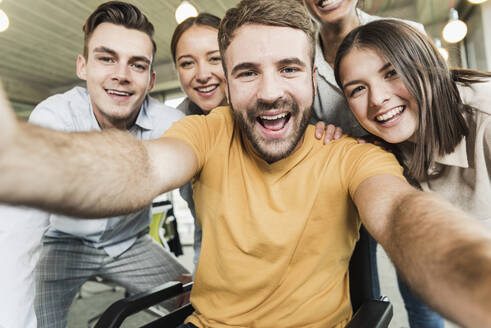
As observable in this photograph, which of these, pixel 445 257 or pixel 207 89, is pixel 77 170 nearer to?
pixel 445 257

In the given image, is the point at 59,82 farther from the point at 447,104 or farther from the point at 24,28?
the point at 447,104

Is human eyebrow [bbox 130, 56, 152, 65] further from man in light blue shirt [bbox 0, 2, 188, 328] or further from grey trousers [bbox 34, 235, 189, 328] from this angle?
grey trousers [bbox 34, 235, 189, 328]

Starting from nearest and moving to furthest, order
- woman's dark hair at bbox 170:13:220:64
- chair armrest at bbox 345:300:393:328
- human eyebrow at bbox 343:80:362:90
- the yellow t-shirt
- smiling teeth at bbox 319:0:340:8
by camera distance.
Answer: chair armrest at bbox 345:300:393:328
the yellow t-shirt
human eyebrow at bbox 343:80:362:90
smiling teeth at bbox 319:0:340:8
woman's dark hair at bbox 170:13:220:64

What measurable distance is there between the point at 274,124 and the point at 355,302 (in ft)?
2.21

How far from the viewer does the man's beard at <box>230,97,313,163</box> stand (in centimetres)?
103

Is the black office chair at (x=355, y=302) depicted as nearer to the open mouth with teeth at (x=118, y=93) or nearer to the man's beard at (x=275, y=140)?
the man's beard at (x=275, y=140)

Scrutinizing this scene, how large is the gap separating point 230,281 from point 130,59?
133 cm

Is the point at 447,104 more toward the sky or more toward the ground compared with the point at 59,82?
more toward the ground

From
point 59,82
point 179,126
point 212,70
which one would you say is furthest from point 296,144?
point 59,82

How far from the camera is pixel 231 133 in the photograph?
3.68 feet

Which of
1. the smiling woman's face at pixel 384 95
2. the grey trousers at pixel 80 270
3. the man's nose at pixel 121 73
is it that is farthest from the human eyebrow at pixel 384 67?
the grey trousers at pixel 80 270

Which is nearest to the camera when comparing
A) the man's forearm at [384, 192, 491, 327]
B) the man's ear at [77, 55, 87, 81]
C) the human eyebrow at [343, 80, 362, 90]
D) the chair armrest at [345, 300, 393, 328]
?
the man's forearm at [384, 192, 491, 327]

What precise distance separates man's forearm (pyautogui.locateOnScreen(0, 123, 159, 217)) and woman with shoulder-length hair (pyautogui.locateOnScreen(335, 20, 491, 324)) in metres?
0.80

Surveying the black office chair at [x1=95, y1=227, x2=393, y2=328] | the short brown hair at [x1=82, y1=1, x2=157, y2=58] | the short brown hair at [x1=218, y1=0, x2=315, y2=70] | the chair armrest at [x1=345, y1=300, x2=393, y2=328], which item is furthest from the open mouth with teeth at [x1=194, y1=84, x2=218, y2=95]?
the chair armrest at [x1=345, y1=300, x2=393, y2=328]
